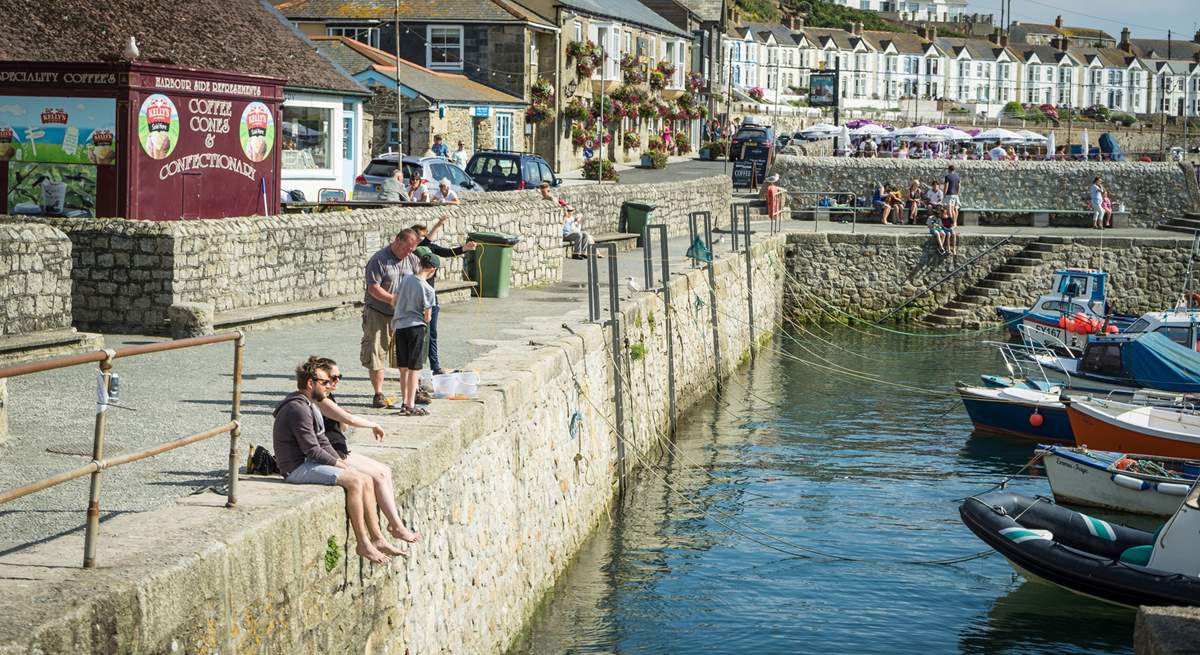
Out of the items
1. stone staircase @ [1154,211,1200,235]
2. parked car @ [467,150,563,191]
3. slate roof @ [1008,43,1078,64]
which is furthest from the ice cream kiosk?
slate roof @ [1008,43,1078,64]

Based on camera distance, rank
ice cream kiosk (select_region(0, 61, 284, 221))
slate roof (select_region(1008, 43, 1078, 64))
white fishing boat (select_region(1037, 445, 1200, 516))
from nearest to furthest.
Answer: ice cream kiosk (select_region(0, 61, 284, 221)), white fishing boat (select_region(1037, 445, 1200, 516)), slate roof (select_region(1008, 43, 1078, 64))

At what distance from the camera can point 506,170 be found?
110ft

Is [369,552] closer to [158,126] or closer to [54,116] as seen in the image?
[158,126]

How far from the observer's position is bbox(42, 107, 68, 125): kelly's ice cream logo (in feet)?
56.3

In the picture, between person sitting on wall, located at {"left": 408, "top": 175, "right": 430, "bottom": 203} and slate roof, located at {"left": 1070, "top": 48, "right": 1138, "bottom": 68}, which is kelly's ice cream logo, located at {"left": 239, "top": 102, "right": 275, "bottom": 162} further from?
slate roof, located at {"left": 1070, "top": 48, "right": 1138, "bottom": 68}

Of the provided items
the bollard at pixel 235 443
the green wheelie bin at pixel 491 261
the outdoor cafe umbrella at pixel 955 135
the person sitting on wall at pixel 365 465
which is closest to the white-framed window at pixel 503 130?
the outdoor cafe umbrella at pixel 955 135

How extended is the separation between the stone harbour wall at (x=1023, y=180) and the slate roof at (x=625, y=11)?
13.7m

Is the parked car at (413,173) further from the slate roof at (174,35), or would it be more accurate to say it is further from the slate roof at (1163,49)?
the slate roof at (1163,49)

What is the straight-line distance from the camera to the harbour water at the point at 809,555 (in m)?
13.9

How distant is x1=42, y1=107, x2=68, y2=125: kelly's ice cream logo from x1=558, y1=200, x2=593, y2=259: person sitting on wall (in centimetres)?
1235

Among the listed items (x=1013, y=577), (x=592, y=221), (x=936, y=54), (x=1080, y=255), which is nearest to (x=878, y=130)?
(x=1080, y=255)

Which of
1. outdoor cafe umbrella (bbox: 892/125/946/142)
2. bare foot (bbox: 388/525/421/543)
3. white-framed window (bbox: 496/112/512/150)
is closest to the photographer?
bare foot (bbox: 388/525/421/543)

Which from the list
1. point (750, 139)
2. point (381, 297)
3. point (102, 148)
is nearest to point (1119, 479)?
point (381, 297)

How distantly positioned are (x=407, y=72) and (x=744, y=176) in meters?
12.3
